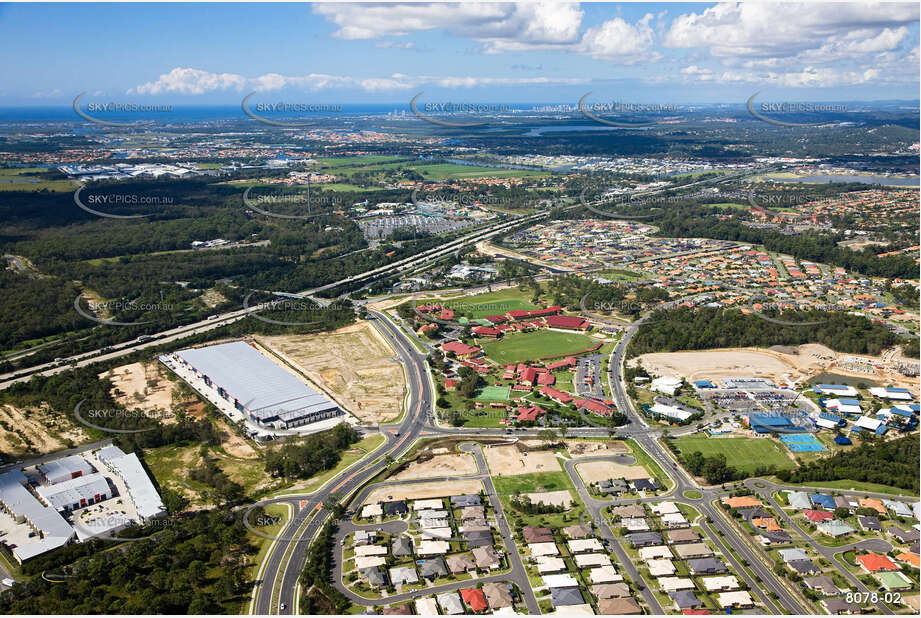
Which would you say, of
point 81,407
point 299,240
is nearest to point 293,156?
point 299,240

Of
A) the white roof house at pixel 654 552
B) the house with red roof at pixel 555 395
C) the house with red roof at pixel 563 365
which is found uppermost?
the house with red roof at pixel 563 365

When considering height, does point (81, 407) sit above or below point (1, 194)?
below

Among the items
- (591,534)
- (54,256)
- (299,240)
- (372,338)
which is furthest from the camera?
(299,240)

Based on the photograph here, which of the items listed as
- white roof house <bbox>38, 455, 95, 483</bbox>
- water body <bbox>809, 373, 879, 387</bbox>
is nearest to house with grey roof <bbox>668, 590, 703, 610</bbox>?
water body <bbox>809, 373, 879, 387</bbox>

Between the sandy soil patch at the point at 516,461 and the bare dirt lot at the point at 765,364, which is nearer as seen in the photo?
the sandy soil patch at the point at 516,461

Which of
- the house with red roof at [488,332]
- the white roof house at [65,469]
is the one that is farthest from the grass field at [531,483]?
the white roof house at [65,469]

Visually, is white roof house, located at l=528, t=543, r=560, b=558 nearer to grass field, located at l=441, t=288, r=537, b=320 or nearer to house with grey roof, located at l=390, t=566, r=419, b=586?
house with grey roof, located at l=390, t=566, r=419, b=586

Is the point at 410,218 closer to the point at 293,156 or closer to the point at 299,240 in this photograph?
the point at 299,240

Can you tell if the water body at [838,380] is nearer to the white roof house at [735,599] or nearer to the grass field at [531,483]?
the grass field at [531,483]
